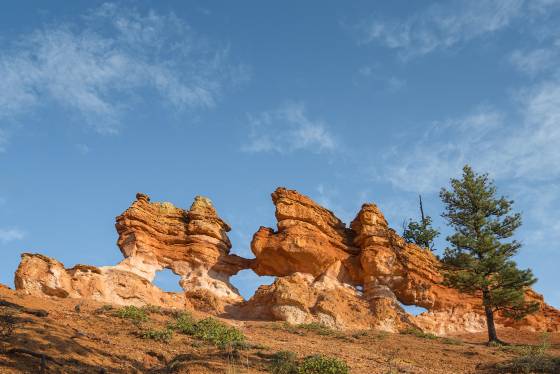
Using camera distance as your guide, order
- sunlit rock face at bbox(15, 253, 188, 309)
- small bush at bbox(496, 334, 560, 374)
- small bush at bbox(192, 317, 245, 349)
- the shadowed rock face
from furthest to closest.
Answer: the shadowed rock face → sunlit rock face at bbox(15, 253, 188, 309) → small bush at bbox(192, 317, 245, 349) → small bush at bbox(496, 334, 560, 374)

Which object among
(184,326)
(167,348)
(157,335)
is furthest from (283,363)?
(184,326)

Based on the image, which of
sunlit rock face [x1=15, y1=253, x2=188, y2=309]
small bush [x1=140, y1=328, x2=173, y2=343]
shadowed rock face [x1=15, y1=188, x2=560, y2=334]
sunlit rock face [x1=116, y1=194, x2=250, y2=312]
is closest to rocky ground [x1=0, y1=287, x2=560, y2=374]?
small bush [x1=140, y1=328, x2=173, y2=343]

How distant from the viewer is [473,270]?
114ft

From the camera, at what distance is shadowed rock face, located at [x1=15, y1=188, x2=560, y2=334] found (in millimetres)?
34375

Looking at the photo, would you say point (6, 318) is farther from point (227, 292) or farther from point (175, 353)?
point (227, 292)

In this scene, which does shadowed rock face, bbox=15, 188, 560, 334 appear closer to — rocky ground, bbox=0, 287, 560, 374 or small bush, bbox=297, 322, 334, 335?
small bush, bbox=297, 322, 334, 335

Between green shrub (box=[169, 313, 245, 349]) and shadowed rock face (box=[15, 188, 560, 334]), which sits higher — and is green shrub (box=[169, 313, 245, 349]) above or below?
below

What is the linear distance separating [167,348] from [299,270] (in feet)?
70.0

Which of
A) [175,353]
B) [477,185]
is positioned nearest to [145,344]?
[175,353]

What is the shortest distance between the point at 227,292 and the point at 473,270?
16.5 m

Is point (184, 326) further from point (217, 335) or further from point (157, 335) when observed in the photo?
point (157, 335)

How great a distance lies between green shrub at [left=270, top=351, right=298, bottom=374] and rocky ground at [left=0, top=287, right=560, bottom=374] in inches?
9.6

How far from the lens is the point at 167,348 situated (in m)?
18.7

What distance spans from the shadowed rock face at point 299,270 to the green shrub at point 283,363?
51.5ft
